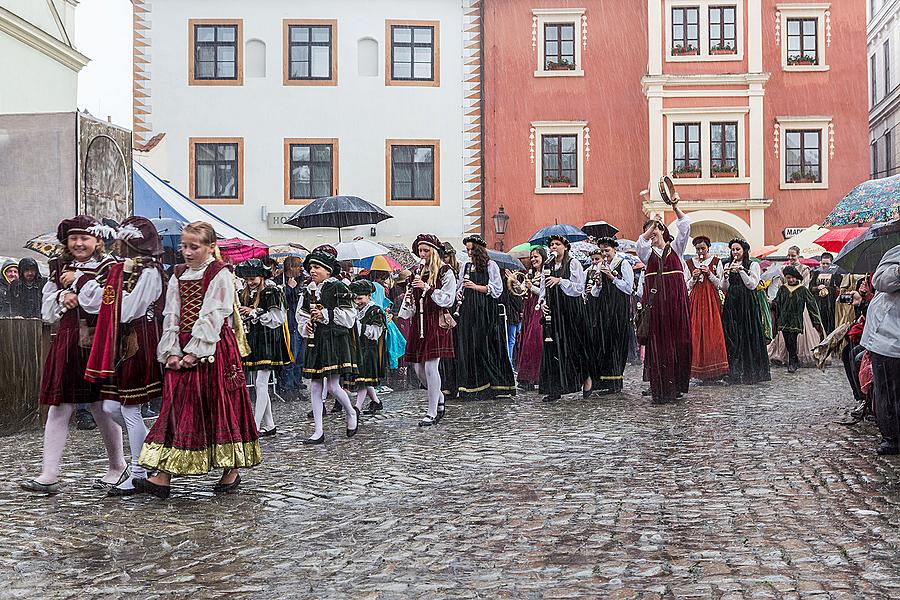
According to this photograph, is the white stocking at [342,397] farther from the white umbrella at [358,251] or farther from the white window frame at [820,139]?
the white window frame at [820,139]

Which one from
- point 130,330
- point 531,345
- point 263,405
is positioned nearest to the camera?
point 130,330

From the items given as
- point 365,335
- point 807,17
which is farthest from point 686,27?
point 365,335

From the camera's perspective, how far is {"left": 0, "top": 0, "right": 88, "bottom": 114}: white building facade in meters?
24.1

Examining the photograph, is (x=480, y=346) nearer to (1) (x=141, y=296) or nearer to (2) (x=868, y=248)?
(2) (x=868, y=248)

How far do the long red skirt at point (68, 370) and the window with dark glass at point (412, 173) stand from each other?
24.6m

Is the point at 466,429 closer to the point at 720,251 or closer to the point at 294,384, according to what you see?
the point at 294,384

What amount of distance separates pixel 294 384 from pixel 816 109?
22.8 meters

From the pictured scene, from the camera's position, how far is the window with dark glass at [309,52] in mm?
32438

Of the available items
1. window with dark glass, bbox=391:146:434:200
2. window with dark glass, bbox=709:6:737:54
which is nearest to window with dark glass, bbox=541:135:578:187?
window with dark glass, bbox=391:146:434:200

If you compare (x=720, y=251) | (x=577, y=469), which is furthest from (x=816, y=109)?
(x=577, y=469)

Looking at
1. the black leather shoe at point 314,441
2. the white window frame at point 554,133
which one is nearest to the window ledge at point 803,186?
the white window frame at point 554,133

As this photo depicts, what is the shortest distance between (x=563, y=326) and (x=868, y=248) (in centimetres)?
462

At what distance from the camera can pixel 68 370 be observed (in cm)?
783

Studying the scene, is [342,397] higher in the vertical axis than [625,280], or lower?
lower
